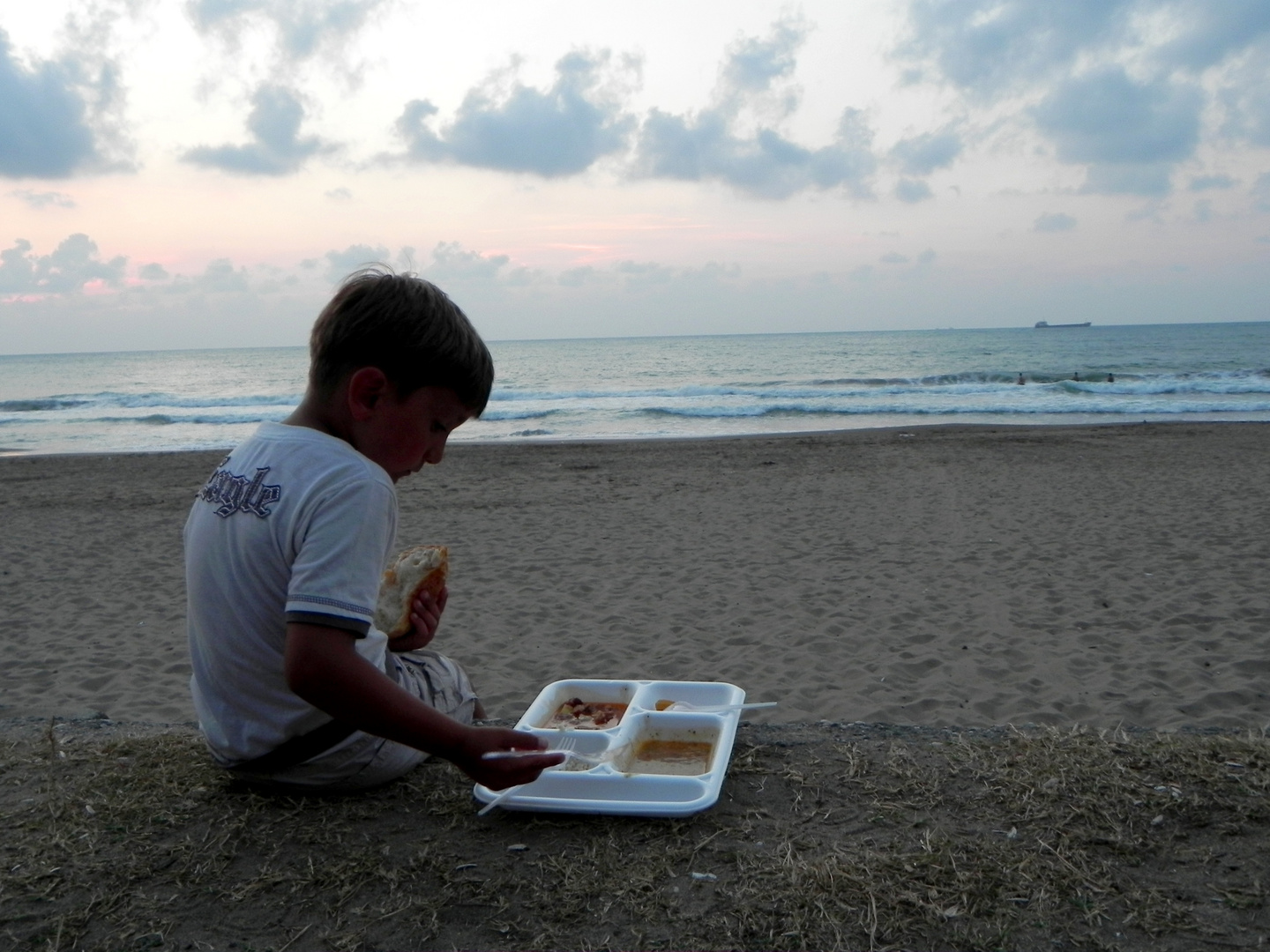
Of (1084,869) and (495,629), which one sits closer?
(1084,869)

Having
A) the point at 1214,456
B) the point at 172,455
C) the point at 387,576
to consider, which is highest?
the point at 387,576

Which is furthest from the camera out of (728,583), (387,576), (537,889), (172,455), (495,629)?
(172,455)

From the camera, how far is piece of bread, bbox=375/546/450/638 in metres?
2.73

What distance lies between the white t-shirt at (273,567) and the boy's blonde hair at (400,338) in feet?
0.60

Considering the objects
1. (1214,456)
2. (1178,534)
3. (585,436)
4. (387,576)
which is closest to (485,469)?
(585,436)

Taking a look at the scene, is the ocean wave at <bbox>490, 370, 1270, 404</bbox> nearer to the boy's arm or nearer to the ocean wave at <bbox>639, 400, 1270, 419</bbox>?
the ocean wave at <bbox>639, 400, 1270, 419</bbox>

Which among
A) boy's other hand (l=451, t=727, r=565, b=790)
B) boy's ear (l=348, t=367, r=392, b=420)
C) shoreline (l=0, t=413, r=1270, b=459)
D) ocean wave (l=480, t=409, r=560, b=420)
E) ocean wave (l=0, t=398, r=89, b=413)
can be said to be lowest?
ocean wave (l=0, t=398, r=89, b=413)

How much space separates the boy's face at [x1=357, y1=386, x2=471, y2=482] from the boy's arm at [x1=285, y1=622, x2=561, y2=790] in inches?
17.8

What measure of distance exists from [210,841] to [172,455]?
1652cm

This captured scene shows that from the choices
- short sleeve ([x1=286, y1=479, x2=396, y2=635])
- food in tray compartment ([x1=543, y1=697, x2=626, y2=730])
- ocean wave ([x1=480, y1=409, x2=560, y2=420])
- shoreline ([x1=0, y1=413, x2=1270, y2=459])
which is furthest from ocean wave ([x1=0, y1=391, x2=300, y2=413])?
short sleeve ([x1=286, y1=479, x2=396, y2=635])

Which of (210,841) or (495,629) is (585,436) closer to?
(495,629)

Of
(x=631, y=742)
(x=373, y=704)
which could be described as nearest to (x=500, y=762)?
(x=373, y=704)

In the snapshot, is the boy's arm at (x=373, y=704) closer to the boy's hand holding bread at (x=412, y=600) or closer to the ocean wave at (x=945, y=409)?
the boy's hand holding bread at (x=412, y=600)

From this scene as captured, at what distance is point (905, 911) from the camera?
196 centimetres
